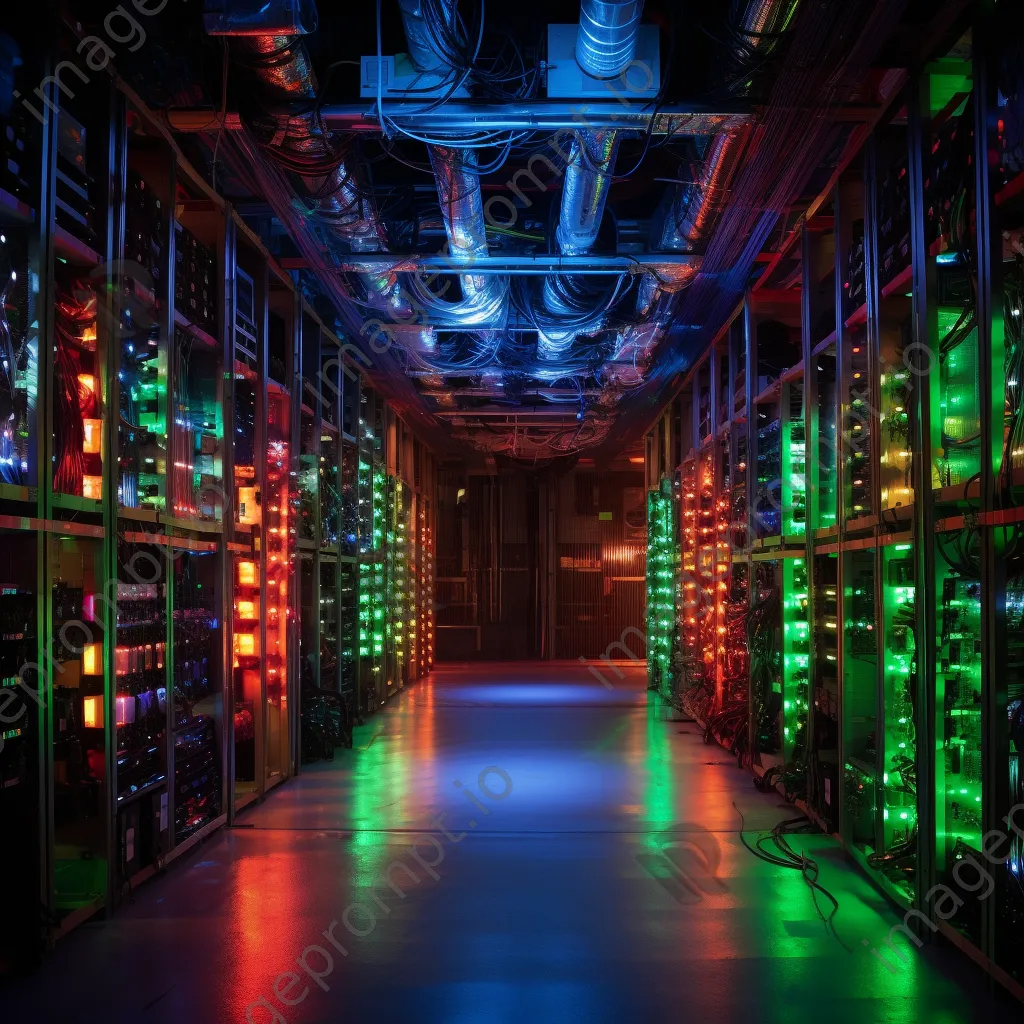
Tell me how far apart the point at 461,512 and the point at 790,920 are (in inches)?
623

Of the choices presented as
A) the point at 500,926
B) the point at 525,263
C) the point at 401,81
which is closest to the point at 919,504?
the point at 500,926

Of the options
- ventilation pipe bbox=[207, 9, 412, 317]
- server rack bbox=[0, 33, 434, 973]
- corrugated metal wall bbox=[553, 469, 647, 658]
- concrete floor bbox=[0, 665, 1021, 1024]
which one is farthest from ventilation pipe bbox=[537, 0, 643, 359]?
corrugated metal wall bbox=[553, 469, 647, 658]

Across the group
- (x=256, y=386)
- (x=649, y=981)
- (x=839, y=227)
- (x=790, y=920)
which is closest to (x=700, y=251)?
(x=839, y=227)

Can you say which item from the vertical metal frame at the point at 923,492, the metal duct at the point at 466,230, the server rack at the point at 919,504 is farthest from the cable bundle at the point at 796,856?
the metal duct at the point at 466,230

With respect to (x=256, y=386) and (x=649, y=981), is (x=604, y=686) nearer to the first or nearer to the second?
(x=256, y=386)

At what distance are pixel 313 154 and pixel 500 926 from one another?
3910 mm

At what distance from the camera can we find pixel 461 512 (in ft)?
65.5

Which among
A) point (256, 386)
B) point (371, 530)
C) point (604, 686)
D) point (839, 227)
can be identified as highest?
point (839, 227)

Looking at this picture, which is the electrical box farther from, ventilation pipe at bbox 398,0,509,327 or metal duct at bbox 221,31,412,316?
metal duct at bbox 221,31,412,316

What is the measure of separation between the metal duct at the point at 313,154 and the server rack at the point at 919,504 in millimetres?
2707

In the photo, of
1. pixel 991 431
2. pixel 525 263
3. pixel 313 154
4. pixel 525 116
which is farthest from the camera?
pixel 525 263

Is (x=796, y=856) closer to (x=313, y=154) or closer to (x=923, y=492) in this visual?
(x=923, y=492)

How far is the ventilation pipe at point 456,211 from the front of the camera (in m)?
4.49

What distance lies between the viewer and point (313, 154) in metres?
5.31
